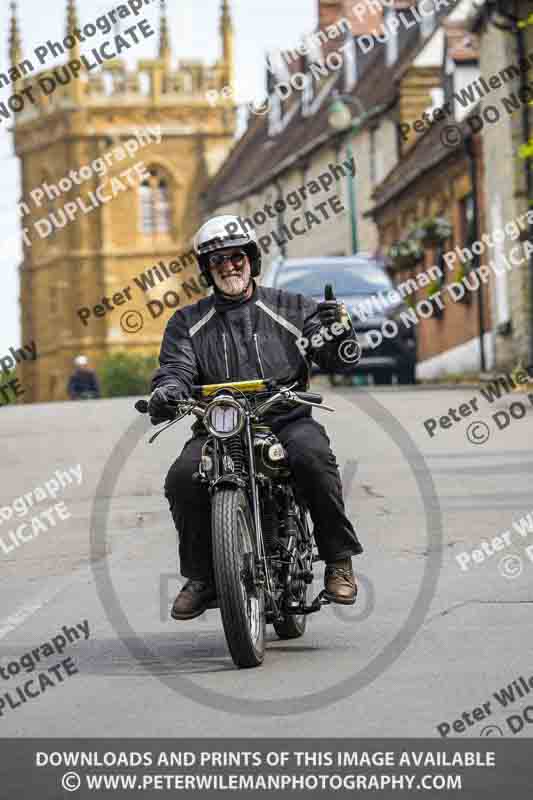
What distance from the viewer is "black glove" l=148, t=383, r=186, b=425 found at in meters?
7.59

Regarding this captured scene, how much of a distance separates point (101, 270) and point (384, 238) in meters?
44.2

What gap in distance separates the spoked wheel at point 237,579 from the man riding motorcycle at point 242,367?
0.35 meters

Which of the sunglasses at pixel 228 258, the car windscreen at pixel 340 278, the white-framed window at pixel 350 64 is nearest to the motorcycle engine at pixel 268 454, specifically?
the sunglasses at pixel 228 258

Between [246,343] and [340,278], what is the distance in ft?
78.8

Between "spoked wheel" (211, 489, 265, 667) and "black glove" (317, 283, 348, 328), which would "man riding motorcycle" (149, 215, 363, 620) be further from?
"spoked wheel" (211, 489, 265, 667)

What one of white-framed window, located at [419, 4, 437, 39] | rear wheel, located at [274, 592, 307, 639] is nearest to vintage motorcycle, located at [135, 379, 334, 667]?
rear wheel, located at [274, 592, 307, 639]

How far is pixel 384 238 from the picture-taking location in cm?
5706

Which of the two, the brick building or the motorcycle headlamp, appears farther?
the brick building

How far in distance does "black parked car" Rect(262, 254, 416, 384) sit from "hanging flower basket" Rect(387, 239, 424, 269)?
6.72 m

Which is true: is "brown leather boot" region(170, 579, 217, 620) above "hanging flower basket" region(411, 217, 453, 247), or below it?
below

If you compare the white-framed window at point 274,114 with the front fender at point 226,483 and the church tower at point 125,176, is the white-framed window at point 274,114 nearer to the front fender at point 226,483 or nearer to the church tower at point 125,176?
the church tower at point 125,176

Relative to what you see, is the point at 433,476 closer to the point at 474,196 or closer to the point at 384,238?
the point at 474,196
